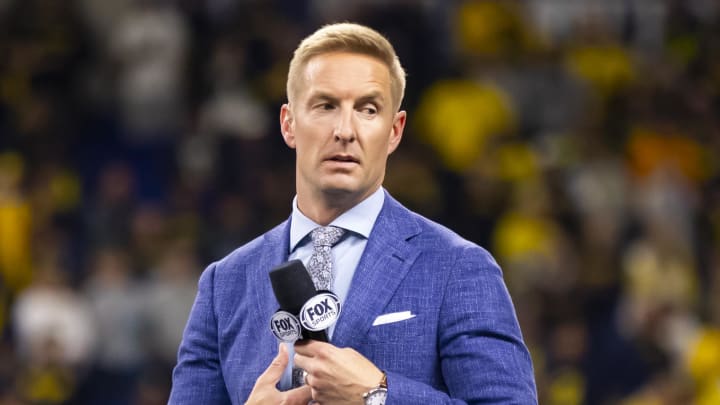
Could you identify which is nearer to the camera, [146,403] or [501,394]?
[501,394]

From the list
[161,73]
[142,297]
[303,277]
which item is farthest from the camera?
[161,73]

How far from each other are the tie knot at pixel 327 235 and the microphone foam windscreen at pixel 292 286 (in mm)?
386

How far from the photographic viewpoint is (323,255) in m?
3.09

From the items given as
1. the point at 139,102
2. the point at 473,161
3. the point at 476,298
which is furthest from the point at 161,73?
the point at 476,298

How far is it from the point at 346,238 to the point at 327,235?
5cm

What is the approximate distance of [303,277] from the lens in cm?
274

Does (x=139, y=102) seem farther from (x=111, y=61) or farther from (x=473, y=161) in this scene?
(x=473, y=161)

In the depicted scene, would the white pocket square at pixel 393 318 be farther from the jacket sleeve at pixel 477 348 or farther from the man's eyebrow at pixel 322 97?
the man's eyebrow at pixel 322 97

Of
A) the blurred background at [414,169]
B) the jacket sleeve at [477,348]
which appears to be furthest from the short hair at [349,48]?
the blurred background at [414,169]

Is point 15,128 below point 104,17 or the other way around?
below

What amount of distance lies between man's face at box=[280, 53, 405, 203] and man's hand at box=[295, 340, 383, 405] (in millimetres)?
413

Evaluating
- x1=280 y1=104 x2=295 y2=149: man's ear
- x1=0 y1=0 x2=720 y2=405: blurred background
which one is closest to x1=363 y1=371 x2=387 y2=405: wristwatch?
x1=280 y1=104 x2=295 y2=149: man's ear

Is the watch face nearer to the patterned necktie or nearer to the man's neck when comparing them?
the patterned necktie

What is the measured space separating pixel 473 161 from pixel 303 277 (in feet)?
22.6
